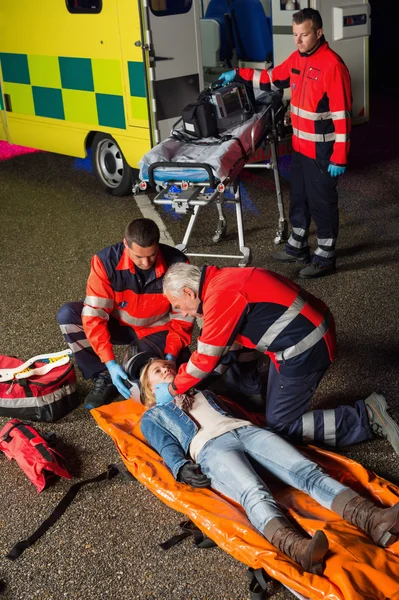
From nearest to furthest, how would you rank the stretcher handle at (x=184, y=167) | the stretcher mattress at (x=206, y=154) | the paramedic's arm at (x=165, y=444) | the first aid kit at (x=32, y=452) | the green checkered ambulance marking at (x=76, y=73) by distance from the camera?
the paramedic's arm at (x=165, y=444)
the first aid kit at (x=32, y=452)
the stretcher handle at (x=184, y=167)
the stretcher mattress at (x=206, y=154)
the green checkered ambulance marking at (x=76, y=73)

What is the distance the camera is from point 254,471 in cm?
306

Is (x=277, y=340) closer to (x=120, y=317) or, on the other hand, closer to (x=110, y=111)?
(x=120, y=317)

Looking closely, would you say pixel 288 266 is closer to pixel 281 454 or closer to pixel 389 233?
pixel 389 233

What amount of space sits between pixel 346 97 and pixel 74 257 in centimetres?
236

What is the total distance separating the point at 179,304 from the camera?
333 centimetres

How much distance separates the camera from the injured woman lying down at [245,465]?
2.79 m

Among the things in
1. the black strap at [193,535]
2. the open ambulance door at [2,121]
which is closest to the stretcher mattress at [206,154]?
the black strap at [193,535]

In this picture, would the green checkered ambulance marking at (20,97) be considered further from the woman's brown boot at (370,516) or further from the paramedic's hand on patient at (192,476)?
the woman's brown boot at (370,516)

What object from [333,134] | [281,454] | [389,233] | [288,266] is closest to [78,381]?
[281,454]

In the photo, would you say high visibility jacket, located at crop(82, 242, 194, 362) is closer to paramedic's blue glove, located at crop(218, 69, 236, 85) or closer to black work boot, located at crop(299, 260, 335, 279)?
black work boot, located at crop(299, 260, 335, 279)

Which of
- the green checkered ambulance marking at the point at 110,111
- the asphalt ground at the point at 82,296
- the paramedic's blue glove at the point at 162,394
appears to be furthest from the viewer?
the green checkered ambulance marking at the point at 110,111

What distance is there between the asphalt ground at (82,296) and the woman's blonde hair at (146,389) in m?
0.27

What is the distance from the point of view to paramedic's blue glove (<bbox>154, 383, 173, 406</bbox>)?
3.53 meters

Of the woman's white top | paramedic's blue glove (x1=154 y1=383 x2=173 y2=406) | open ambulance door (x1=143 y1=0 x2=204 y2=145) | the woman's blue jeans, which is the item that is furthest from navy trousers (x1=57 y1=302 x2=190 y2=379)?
open ambulance door (x1=143 y1=0 x2=204 y2=145)
